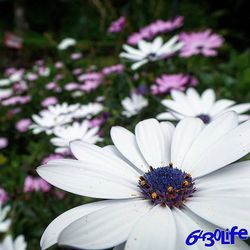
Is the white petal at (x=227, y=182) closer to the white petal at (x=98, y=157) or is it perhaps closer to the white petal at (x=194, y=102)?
the white petal at (x=98, y=157)

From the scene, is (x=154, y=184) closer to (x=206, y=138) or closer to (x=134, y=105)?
(x=206, y=138)

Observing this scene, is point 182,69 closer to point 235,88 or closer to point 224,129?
point 235,88

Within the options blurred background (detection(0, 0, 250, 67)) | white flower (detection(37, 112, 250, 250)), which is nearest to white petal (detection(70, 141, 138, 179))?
white flower (detection(37, 112, 250, 250))

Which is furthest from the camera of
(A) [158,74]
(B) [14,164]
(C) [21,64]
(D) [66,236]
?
(C) [21,64]

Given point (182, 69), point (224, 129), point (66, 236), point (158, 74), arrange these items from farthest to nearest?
point (182, 69)
point (158, 74)
point (224, 129)
point (66, 236)

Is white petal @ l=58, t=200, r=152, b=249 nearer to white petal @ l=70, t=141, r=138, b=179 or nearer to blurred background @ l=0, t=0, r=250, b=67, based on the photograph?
white petal @ l=70, t=141, r=138, b=179

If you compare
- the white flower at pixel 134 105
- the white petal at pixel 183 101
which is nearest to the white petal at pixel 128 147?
the white petal at pixel 183 101

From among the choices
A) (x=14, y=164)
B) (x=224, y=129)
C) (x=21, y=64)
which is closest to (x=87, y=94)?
(x=14, y=164)
